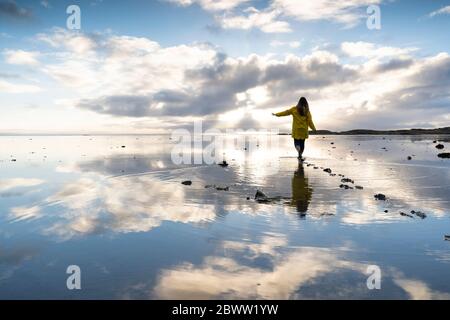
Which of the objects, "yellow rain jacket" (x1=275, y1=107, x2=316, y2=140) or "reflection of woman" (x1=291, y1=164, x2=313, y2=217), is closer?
"reflection of woman" (x1=291, y1=164, x2=313, y2=217)

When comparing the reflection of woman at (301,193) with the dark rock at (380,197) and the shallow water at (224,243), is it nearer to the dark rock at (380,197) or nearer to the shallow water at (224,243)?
the shallow water at (224,243)

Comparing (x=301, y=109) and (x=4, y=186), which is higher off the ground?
(x=301, y=109)

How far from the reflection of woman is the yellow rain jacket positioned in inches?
272

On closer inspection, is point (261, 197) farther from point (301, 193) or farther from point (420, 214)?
point (420, 214)

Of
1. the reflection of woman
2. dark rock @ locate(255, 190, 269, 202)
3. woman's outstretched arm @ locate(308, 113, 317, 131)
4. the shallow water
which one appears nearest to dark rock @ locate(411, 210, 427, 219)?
the shallow water

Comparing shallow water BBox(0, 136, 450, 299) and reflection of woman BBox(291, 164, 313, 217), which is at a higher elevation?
reflection of woman BBox(291, 164, 313, 217)

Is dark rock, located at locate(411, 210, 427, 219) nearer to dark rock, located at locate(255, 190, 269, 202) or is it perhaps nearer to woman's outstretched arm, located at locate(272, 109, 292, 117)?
dark rock, located at locate(255, 190, 269, 202)

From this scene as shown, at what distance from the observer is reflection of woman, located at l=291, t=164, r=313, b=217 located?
912 centimetres

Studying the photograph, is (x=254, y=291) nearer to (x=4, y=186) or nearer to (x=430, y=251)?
(x=430, y=251)
